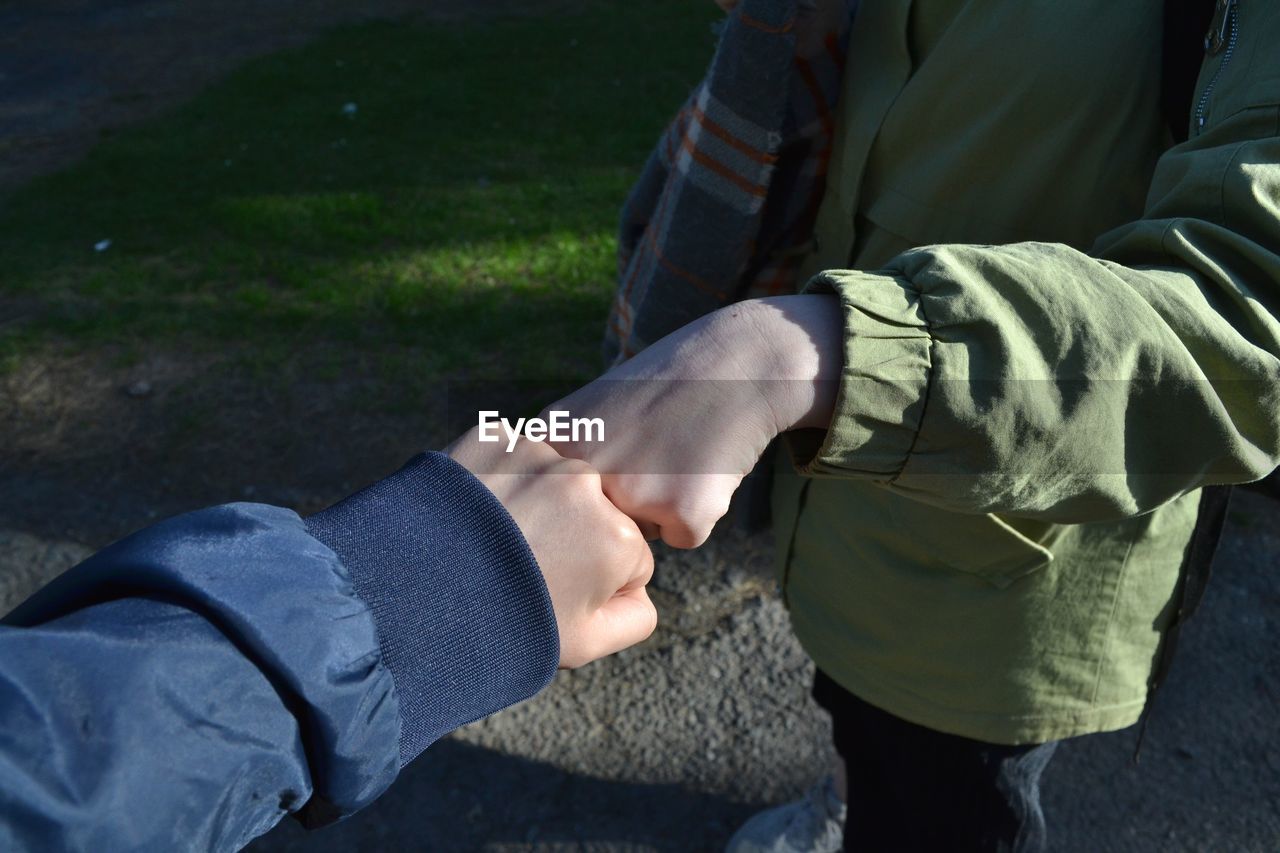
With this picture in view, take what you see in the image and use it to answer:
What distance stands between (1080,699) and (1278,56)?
103 centimetres

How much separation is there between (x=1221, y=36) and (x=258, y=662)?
3.91 feet

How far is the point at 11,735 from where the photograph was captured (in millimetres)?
754

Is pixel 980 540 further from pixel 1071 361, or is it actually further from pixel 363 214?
pixel 363 214

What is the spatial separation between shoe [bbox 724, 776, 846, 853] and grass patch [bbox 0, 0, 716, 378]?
2.02 meters

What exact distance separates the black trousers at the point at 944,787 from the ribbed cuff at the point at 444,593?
0.99 metres

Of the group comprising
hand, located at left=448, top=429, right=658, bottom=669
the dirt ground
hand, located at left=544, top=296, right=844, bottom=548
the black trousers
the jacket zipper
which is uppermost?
the jacket zipper

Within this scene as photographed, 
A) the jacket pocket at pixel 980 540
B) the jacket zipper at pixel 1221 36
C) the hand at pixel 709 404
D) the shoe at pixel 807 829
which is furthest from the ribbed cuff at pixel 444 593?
the shoe at pixel 807 829

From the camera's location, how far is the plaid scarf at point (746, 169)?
5.69 feet

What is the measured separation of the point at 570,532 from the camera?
1.11 metres

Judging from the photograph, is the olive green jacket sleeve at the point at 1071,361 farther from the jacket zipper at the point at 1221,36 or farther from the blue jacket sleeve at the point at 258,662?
the blue jacket sleeve at the point at 258,662

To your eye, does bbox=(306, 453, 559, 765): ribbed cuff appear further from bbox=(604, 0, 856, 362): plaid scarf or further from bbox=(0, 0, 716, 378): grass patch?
bbox=(0, 0, 716, 378): grass patch

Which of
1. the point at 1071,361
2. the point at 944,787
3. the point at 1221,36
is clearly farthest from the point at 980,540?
the point at 1221,36

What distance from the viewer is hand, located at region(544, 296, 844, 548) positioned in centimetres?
104

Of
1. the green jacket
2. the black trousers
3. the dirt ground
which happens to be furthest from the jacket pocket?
the dirt ground
